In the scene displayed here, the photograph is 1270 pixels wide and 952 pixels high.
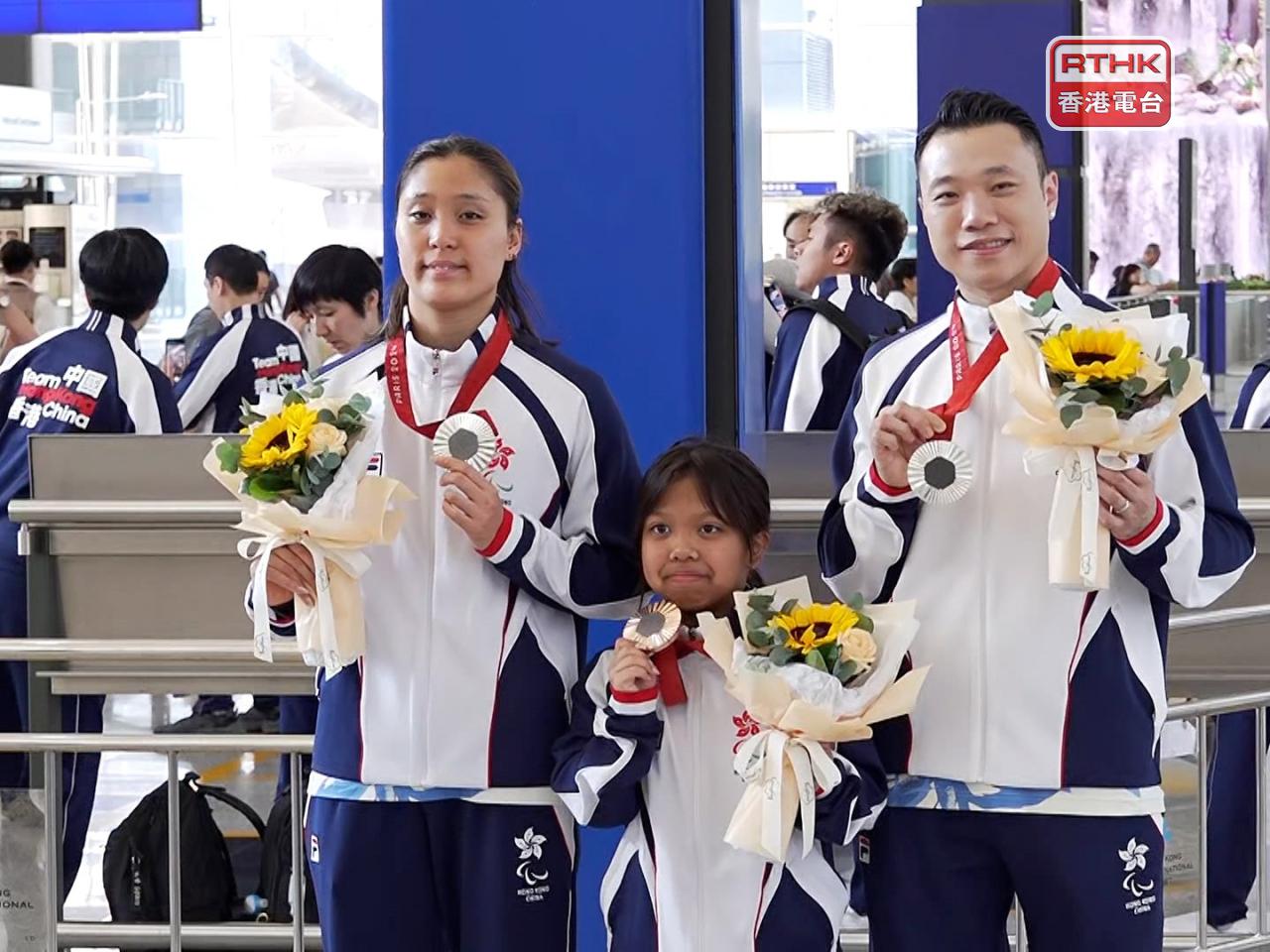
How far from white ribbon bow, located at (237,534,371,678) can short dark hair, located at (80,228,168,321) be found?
2.67m

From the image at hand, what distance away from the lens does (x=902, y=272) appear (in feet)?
35.7

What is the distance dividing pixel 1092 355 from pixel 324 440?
0.96 metres

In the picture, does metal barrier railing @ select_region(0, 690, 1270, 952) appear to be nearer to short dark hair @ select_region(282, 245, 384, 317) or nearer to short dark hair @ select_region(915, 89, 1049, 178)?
short dark hair @ select_region(915, 89, 1049, 178)

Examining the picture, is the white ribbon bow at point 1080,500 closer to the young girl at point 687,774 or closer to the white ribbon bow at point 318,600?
the young girl at point 687,774

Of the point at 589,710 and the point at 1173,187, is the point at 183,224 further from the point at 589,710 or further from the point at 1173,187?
the point at 589,710

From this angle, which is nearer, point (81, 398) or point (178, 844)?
point (178, 844)

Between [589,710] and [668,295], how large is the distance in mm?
1031

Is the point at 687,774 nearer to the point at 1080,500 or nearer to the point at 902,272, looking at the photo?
the point at 1080,500

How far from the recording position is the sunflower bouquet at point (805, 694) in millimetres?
2291

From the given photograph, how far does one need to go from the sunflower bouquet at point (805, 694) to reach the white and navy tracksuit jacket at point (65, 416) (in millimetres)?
2695

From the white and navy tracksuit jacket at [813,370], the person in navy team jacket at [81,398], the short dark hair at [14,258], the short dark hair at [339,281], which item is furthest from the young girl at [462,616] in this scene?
the short dark hair at [14,258]

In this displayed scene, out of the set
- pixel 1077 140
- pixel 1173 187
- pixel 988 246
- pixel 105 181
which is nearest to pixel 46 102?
pixel 105 181

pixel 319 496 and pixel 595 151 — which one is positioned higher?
pixel 595 151

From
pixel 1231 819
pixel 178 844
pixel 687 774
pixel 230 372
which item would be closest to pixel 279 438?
pixel 687 774
